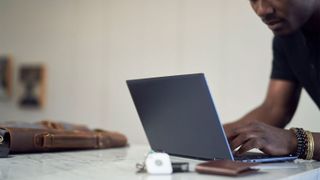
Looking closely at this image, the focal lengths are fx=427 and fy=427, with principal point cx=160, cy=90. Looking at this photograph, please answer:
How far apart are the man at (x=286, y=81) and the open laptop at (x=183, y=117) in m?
0.03

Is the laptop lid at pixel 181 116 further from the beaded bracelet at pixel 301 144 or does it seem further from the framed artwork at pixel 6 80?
the framed artwork at pixel 6 80

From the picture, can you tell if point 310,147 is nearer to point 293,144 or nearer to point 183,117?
point 293,144

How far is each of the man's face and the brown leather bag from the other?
1.95 ft

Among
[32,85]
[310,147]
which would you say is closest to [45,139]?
[310,147]

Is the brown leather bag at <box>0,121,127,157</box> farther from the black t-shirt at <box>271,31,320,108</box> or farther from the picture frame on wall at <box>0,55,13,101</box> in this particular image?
the picture frame on wall at <box>0,55,13,101</box>

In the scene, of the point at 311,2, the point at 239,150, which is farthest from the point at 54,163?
the point at 311,2

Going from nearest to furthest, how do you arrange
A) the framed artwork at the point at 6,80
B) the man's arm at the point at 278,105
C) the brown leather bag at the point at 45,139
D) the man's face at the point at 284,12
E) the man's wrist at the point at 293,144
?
1. the man's wrist at the point at 293,144
2. the brown leather bag at the point at 45,139
3. the man's face at the point at 284,12
4. the man's arm at the point at 278,105
5. the framed artwork at the point at 6,80

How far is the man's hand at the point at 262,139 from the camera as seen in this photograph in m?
0.86

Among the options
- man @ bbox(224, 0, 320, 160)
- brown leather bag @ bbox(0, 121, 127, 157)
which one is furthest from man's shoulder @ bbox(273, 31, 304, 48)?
brown leather bag @ bbox(0, 121, 127, 157)

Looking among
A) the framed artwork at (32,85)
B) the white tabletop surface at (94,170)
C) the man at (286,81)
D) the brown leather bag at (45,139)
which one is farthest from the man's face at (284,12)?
the framed artwork at (32,85)

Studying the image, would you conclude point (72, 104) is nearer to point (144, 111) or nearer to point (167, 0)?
point (167, 0)

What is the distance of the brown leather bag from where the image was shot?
102cm

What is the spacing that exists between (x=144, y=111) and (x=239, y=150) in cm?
27

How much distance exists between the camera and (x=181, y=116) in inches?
34.8
